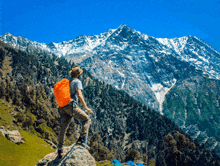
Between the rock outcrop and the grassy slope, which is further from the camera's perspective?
the rock outcrop

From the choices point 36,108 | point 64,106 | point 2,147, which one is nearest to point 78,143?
point 64,106

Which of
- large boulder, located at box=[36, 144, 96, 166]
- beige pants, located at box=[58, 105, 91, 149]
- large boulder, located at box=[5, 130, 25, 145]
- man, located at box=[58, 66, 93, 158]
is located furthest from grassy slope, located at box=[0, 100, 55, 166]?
beige pants, located at box=[58, 105, 91, 149]

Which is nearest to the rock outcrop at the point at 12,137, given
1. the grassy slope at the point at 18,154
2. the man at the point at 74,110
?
the grassy slope at the point at 18,154

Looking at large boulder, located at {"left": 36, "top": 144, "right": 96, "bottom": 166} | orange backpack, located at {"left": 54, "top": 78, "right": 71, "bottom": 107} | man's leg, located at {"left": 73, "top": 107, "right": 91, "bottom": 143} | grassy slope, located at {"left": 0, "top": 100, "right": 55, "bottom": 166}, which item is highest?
orange backpack, located at {"left": 54, "top": 78, "right": 71, "bottom": 107}

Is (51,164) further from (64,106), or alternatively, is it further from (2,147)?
(2,147)

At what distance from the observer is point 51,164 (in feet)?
29.9

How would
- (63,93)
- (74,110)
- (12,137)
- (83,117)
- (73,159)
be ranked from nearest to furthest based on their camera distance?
(63,93), (74,110), (83,117), (73,159), (12,137)

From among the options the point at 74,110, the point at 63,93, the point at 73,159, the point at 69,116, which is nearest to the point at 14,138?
the point at 73,159

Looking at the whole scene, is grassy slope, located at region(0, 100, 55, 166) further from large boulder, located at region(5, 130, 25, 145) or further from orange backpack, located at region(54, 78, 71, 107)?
orange backpack, located at region(54, 78, 71, 107)

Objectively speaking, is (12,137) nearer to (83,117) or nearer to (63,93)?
(83,117)

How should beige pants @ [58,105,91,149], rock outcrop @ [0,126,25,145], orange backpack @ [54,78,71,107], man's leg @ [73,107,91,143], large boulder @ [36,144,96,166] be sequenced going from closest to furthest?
orange backpack @ [54,78,71,107] → beige pants @ [58,105,91,149] → man's leg @ [73,107,91,143] → large boulder @ [36,144,96,166] → rock outcrop @ [0,126,25,145]

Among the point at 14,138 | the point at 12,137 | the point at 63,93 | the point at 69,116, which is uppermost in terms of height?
the point at 63,93

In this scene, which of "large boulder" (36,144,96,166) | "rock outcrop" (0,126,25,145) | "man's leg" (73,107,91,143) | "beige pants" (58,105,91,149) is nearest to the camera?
"beige pants" (58,105,91,149)

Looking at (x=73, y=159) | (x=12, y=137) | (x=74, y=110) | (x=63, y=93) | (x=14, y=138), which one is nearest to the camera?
(x=63, y=93)
